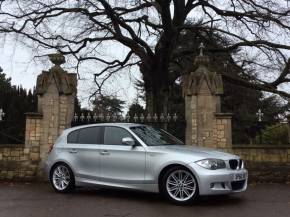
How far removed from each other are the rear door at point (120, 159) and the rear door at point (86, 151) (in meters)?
0.18

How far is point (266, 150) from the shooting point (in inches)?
525

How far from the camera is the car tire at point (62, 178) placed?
35.7 feet

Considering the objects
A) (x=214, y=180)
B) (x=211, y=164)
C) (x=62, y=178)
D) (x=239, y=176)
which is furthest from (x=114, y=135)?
(x=239, y=176)

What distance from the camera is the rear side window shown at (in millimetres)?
10758

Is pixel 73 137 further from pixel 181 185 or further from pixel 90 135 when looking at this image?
pixel 181 185

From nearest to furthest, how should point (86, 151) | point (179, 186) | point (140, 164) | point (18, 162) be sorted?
point (179, 186)
point (140, 164)
point (86, 151)
point (18, 162)

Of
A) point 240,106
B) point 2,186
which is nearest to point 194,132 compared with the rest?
point 2,186

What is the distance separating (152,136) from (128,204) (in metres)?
1.76

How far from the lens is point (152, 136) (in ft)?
34.1

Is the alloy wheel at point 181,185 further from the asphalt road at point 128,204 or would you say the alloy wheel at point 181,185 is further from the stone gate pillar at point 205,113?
the stone gate pillar at point 205,113

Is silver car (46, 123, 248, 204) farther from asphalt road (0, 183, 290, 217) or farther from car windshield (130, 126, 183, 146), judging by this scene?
asphalt road (0, 183, 290, 217)

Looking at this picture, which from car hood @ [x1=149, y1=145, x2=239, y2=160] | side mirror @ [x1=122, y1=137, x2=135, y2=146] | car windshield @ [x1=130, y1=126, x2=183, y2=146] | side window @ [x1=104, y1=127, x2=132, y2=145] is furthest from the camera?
side window @ [x1=104, y1=127, x2=132, y2=145]

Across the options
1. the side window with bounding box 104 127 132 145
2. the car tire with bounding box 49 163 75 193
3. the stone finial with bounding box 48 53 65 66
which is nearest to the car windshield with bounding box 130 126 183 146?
the side window with bounding box 104 127 132 145

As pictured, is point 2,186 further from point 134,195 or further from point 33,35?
point 33,35
